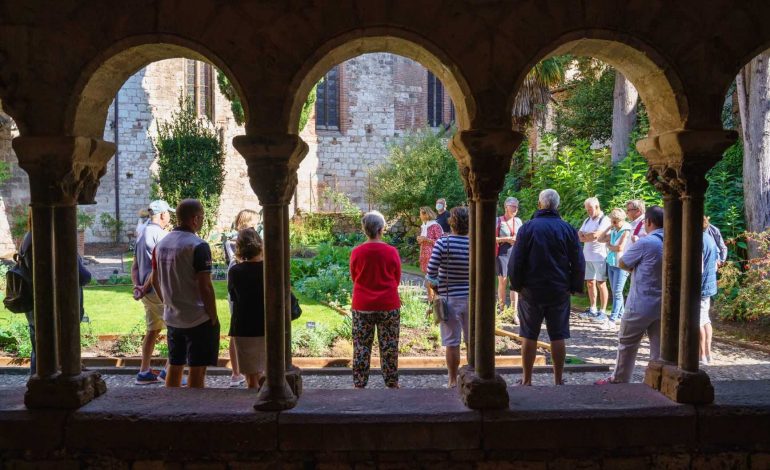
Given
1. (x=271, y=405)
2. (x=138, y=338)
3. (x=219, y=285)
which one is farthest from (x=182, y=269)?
(x=219, y=285)

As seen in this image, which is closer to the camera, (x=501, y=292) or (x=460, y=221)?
(x=460, y=221)

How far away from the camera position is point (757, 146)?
9.98m

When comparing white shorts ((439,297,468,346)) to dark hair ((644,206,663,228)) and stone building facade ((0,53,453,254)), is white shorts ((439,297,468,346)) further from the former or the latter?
stone building facade ((0,53,453,254))

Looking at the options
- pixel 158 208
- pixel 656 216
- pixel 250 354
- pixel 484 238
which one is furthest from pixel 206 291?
pixel 656 216

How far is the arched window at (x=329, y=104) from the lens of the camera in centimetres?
2361

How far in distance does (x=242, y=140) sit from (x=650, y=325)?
3.42m

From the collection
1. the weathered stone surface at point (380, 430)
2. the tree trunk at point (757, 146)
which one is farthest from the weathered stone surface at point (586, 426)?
the tree trunk at point (757, 146)

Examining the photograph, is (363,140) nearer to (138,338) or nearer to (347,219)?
(347,219)

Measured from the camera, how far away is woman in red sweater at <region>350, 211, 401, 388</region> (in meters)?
5.09

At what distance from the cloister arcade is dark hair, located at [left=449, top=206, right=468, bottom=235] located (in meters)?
1.24

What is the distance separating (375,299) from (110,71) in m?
2.50

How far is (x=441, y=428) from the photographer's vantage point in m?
3.97

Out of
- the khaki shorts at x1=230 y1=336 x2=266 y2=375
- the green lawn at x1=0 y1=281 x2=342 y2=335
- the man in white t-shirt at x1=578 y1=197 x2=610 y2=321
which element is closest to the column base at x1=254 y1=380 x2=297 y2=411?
the khaki shorts at x1=230 y1=336 x2=266 y2=375

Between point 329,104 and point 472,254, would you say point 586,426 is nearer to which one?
point 472,254
